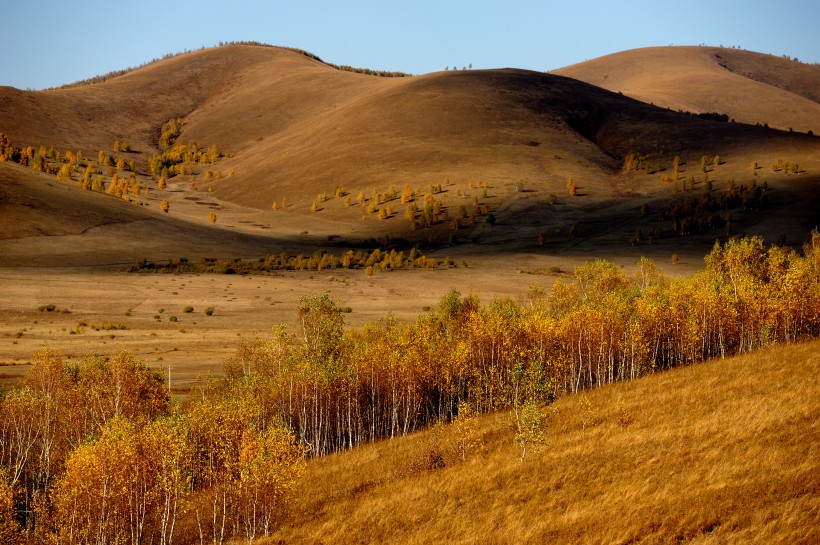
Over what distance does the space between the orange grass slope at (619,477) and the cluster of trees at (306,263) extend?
94095 mm

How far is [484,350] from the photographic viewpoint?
65812 millimetres

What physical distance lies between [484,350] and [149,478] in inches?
1256

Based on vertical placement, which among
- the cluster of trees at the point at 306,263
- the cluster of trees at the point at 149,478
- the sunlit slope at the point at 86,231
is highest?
the sunlit slope at the point at 86,231

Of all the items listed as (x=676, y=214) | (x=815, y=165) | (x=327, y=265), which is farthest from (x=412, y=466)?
(x=815, y=165)

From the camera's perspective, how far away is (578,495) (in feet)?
119

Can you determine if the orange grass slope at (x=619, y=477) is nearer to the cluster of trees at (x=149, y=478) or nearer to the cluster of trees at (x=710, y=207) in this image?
the cluster of trees at (x=149, y=478)

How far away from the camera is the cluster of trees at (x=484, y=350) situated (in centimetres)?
5959

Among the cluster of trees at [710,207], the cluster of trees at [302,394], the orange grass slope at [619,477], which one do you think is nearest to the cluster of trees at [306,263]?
the cluster of trees at [710,207]

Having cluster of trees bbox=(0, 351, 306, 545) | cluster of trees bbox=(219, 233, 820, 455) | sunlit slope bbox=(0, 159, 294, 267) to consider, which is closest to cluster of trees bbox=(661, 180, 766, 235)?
sunlit slope bbox=(0, 159, 294, 267)

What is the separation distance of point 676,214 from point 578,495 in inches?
5595

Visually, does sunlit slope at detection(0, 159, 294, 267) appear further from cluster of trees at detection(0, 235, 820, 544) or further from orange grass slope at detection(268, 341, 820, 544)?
orange grass slope at detection(268, 341, 820, 544)

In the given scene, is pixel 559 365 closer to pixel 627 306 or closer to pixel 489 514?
pixel 627 306

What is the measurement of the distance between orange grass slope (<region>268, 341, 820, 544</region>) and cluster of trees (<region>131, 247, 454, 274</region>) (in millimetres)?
94095

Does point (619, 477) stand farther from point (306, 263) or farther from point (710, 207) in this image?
point (710, 207)
